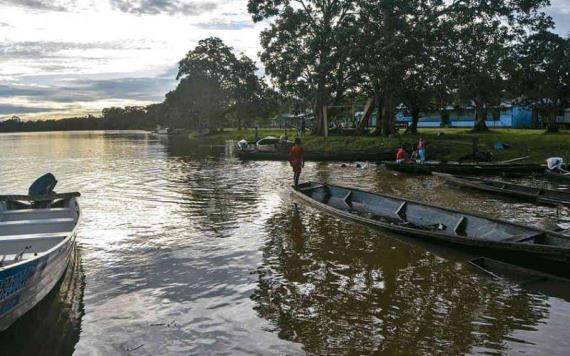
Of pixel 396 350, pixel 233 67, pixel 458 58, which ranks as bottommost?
pixel 396 350

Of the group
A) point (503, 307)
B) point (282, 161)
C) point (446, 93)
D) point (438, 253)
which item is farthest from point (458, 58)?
point (503, 307)

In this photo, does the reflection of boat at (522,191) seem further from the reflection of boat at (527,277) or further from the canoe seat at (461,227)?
the reflection of boat at (527,277)

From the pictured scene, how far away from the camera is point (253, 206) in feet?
61.1

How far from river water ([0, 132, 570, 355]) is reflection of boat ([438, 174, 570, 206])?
1431 mm

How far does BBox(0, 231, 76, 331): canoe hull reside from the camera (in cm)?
649

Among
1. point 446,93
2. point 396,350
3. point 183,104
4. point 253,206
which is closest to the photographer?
point 396,350

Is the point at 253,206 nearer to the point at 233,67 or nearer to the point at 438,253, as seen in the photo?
the point at 438,253

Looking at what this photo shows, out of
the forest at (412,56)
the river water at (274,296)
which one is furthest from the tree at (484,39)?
the river water at (274,296)

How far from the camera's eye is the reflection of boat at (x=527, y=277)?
8.96 meters

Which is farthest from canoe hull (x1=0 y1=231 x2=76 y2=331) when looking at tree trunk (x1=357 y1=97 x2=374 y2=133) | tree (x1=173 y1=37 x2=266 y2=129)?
tree (x1=173 y1=37 x2=266 y2=129)

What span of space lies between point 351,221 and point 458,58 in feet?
110

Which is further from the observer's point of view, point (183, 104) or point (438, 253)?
point (183, 104)

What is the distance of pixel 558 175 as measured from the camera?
24.0 m

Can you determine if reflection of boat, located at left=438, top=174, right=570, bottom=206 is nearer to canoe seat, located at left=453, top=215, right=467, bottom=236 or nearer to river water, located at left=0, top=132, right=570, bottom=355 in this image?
river water, located at left=0, top=132, right=570, bottom=355
